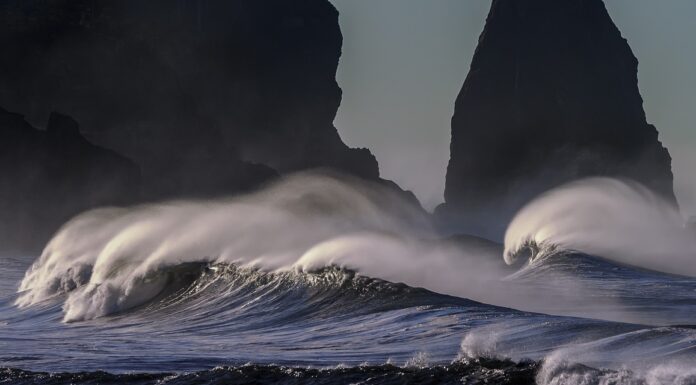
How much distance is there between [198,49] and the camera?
150 meters

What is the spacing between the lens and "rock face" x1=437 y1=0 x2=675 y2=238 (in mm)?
152625

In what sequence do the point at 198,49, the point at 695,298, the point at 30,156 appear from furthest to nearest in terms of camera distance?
the point at 198,49 < the point at 30,156 < the point at 695,298

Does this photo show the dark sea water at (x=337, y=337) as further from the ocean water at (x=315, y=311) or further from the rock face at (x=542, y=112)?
the rock face at (x=542, y=112)

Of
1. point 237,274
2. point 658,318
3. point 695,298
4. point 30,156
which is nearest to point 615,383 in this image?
point 658,318

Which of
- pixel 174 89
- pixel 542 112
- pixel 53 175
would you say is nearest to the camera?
pixel 53 175

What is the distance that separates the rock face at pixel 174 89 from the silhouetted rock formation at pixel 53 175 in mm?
3555

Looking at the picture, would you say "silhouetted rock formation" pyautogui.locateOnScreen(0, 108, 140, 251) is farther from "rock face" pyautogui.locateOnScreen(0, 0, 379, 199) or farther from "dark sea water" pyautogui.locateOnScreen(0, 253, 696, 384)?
"dark sea water" pyautogui.locateOnScreen(0, 253, 696, 384)

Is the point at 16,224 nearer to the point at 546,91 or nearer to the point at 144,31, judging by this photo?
the point at 144,31

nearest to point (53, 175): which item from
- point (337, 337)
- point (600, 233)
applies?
point (600, 233)

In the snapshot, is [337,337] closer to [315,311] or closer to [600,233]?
[315,311]

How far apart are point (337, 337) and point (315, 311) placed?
4.01 meters

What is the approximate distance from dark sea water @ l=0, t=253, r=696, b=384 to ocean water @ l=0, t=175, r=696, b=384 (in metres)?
0.04

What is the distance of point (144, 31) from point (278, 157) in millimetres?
21259

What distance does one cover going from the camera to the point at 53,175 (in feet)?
411
